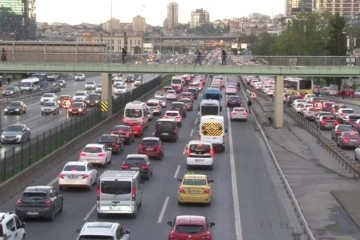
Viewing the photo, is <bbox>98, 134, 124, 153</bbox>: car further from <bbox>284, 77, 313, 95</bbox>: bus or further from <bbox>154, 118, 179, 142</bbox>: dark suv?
<bbox>284, 77, 313, 95</bbox>: bus

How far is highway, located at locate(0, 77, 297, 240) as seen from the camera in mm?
26672

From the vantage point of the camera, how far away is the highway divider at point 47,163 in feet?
108

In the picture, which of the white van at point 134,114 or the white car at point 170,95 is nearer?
the white van at point 134,114

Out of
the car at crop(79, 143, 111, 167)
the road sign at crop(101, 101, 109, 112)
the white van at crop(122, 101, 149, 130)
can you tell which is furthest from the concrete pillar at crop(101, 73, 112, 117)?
the car at crop(79, 143, 111, 167)

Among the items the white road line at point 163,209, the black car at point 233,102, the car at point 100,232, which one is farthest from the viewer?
the black car at point 233,102

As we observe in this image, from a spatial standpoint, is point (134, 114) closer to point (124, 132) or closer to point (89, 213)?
point (124, 132)

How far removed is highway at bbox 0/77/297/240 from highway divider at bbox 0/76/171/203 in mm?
403

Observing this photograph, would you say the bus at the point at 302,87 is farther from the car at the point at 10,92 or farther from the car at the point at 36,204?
the car at the point at 36,204

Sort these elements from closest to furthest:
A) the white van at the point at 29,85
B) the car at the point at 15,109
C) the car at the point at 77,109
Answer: the car at the point at 77,109, the car at the point at 15,109, the white van at the point at 29,85

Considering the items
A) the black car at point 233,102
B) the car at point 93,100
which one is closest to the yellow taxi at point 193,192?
the car at point 93,100

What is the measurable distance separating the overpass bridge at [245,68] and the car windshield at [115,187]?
38.2m

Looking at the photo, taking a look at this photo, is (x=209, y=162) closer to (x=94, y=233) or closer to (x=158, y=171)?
(x=158, y=171)

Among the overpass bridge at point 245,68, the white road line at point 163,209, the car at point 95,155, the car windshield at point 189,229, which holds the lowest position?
the white road line at point 163,209

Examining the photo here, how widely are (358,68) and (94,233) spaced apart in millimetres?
46530
